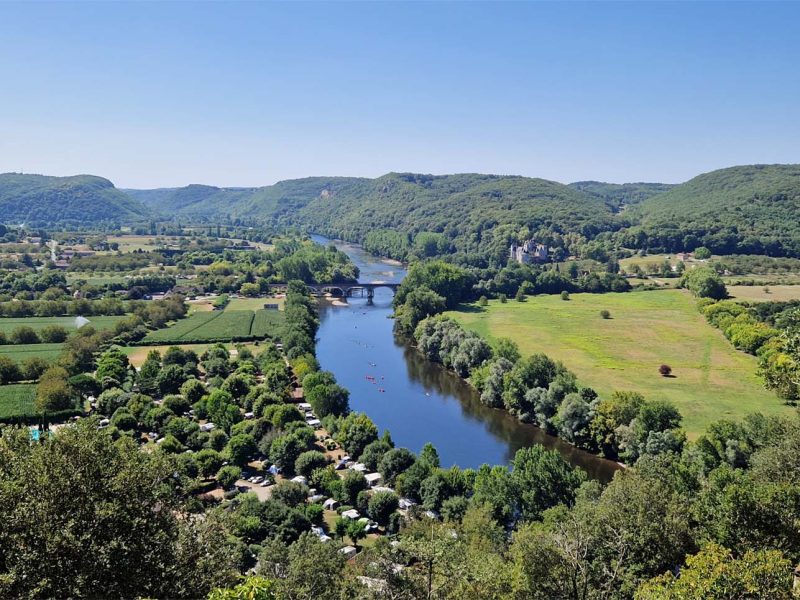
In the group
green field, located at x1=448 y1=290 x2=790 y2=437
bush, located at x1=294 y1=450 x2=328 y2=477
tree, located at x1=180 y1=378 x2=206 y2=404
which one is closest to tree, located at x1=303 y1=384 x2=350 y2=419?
bush, located at x1=294 y1=450 x2=328 y2=477

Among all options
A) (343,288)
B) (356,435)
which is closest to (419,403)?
(356,435)

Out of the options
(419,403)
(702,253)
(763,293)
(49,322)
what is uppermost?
(702,253)

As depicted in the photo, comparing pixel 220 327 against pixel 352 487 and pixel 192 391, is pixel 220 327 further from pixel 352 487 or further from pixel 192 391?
pixel 352 487

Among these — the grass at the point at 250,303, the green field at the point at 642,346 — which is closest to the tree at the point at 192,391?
the green field at the point at 642,346

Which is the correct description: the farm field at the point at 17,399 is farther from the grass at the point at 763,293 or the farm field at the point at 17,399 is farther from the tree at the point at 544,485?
the grass at the point at 763,293

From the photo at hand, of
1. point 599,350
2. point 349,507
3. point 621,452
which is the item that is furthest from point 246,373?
point 599,350

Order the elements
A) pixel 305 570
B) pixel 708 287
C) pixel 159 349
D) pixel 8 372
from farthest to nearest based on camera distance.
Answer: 1. pixel 708 287
2. pixel 159 349
3. pixel 8 372
4. pixel 305 570
